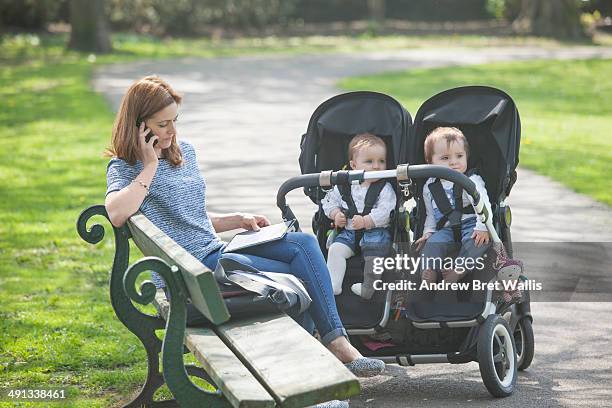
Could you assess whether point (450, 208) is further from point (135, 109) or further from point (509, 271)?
point (135, 109)

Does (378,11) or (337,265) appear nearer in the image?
(337,265)

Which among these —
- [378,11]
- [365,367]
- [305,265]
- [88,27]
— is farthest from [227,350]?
[378,11]

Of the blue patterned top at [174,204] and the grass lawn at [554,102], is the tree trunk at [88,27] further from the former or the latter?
the blue patterned top at [174,204]

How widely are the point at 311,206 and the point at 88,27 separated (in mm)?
23607

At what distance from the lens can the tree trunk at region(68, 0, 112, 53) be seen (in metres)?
32.3

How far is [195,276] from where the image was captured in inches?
161

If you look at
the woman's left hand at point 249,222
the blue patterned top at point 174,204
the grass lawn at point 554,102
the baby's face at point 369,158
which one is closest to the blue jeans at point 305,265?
the blue patterned top at point 174,204

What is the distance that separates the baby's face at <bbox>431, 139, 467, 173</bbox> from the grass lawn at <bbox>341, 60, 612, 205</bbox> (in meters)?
5.11

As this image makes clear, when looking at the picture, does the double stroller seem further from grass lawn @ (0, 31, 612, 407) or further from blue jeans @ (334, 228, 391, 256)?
grass lawn @ (0, 31, 612, 407)

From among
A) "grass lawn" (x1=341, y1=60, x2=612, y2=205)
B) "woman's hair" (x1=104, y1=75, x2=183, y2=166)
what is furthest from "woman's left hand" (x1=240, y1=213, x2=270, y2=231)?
"grass lawn" (x1=341, y1=60, x2=612, y2=205)

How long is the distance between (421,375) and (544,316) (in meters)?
1.37

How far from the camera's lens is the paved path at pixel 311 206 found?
5.62 metres

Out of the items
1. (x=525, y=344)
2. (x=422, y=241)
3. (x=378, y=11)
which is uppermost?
(x=422, y=241)

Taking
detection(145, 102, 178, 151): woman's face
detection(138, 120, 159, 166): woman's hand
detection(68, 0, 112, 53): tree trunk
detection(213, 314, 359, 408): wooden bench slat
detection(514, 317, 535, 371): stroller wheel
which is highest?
detection(145, 102, 178, 151): woman's face
